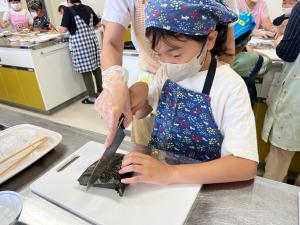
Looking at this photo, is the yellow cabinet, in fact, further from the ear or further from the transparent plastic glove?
the ear

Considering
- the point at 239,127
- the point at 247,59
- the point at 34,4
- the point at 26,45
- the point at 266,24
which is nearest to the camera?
the point at 239,127

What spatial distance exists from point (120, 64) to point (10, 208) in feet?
1.93

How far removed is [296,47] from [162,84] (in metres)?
0.72

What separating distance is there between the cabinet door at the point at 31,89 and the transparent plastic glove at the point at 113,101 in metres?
2.08

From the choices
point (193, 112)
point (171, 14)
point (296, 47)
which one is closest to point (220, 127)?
point (193, 112)

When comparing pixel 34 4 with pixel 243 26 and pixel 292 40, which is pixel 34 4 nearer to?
pixel 243 26

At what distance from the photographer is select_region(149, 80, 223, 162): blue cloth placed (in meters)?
0.72

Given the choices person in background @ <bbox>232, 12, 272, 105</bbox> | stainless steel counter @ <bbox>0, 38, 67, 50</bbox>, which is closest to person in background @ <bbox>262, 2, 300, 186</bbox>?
person in background @ <bbox>232, 12, 272, 105</bbox>

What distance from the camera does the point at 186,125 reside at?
2.46ft

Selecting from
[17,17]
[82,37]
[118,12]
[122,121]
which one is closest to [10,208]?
[122,121]

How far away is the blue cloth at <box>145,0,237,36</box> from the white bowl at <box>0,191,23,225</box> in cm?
47

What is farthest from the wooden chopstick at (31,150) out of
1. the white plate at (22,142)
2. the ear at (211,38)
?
the ear at (211,38)

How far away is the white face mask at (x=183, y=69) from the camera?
2.24 ft

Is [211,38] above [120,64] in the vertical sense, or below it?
above
